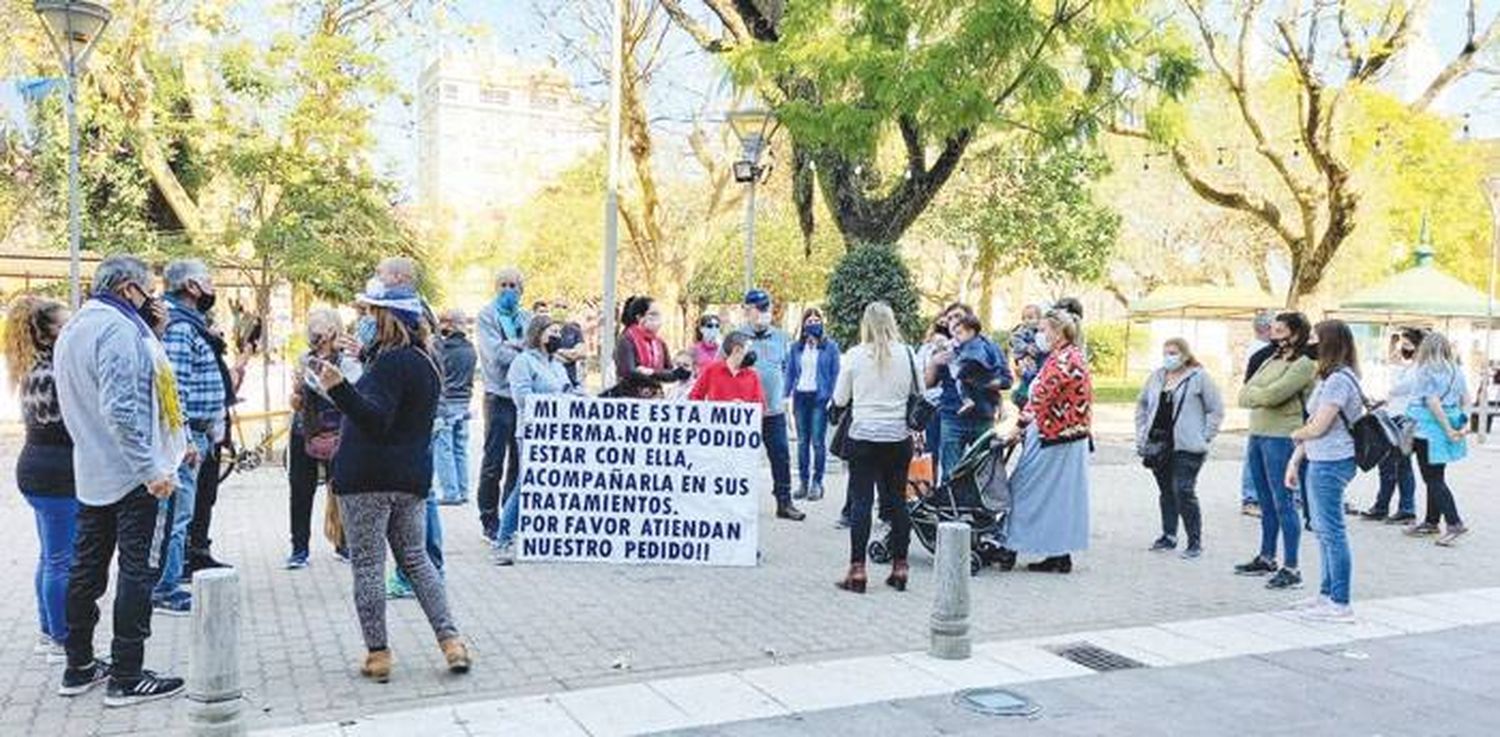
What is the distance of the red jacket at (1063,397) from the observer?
787 centimetres

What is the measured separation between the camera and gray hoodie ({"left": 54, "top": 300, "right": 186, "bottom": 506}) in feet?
15.7

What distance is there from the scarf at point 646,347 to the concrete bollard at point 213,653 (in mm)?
4425

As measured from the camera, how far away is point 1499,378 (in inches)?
904

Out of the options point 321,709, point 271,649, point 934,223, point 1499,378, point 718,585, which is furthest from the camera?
point 934,223

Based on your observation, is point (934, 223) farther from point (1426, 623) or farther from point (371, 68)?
point (1426, 623)

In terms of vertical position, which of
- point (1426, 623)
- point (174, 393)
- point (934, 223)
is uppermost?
point (934, 223)

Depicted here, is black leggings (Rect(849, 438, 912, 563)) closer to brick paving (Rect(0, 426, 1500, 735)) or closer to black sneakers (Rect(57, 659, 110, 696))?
brick paving (Rect(0, 426, 1500, 735))

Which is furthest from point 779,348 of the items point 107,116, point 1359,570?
point 107,116

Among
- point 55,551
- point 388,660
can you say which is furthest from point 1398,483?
point 55,551

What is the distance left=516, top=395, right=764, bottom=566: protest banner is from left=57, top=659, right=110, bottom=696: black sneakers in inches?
119

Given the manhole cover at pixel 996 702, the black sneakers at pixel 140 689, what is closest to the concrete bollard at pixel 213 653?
the black sneakers at pixel 140 689

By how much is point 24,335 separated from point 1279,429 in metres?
7.44

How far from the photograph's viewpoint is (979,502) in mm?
8023

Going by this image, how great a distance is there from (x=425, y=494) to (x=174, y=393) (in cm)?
116
